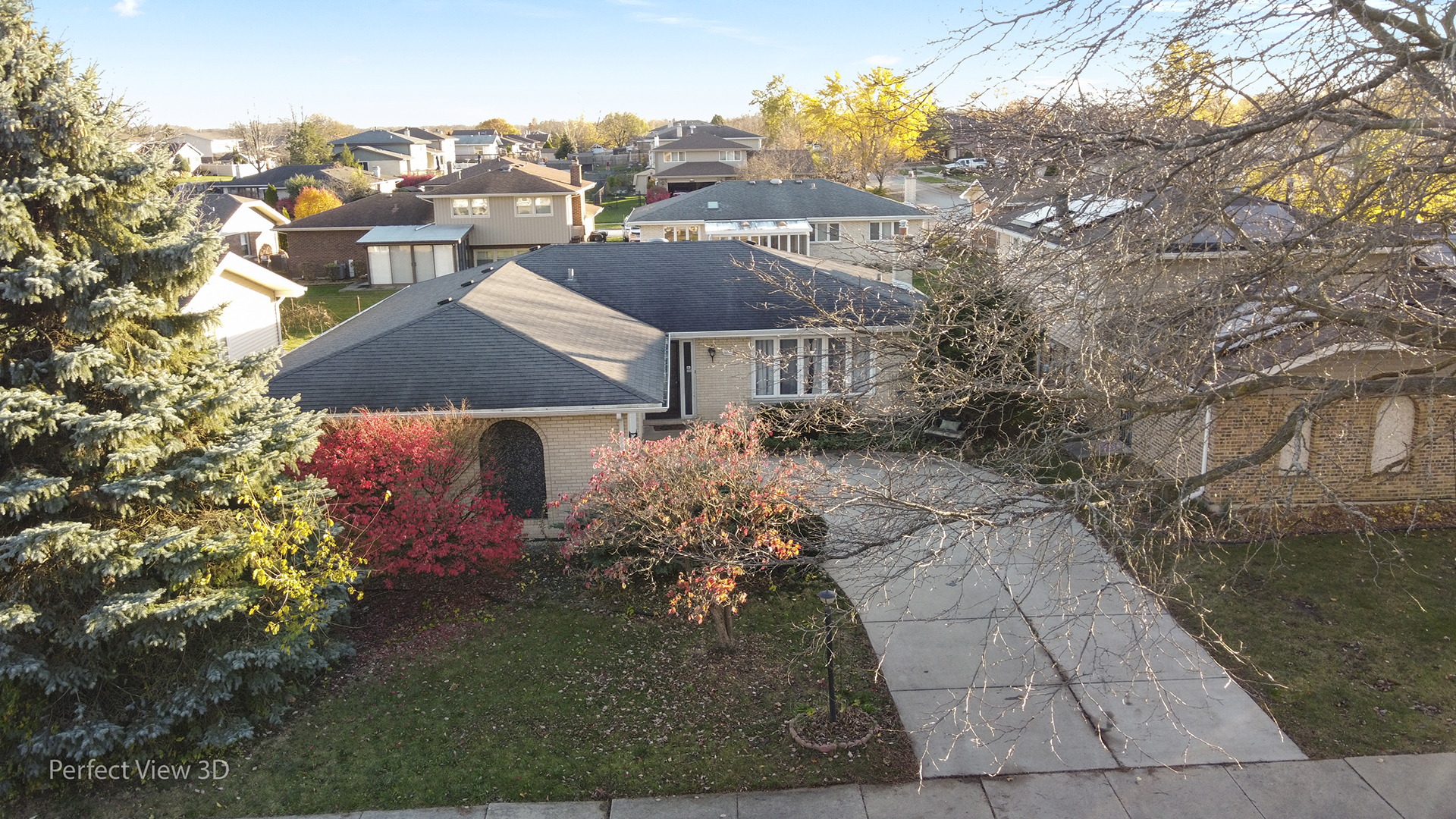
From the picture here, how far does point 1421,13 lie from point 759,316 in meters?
14.8

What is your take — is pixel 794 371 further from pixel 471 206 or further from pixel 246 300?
pixel 471 206

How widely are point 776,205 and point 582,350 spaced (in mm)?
25231

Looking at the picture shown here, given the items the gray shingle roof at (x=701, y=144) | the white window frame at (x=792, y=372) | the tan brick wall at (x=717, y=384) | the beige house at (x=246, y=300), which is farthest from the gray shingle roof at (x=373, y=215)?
the gray shingle roof at (x=701, y=144)

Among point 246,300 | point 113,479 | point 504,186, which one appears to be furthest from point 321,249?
point 113,479

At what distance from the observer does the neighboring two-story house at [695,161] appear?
71.2 m

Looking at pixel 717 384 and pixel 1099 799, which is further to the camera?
pixel 717 384

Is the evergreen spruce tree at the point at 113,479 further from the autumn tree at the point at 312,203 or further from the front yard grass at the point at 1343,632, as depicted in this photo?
the autumn tree at the point at 312,203

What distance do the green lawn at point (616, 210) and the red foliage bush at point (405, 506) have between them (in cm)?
4718

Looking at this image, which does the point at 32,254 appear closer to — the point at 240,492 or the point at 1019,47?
the point at 240,492

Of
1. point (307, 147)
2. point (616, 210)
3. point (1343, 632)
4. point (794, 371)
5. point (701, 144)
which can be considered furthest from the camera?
point (701, 144)

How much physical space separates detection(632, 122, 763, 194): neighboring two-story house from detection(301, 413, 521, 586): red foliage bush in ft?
195

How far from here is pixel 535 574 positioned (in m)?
14.3

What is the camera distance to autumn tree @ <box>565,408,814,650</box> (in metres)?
10.9

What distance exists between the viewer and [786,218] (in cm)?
3903
